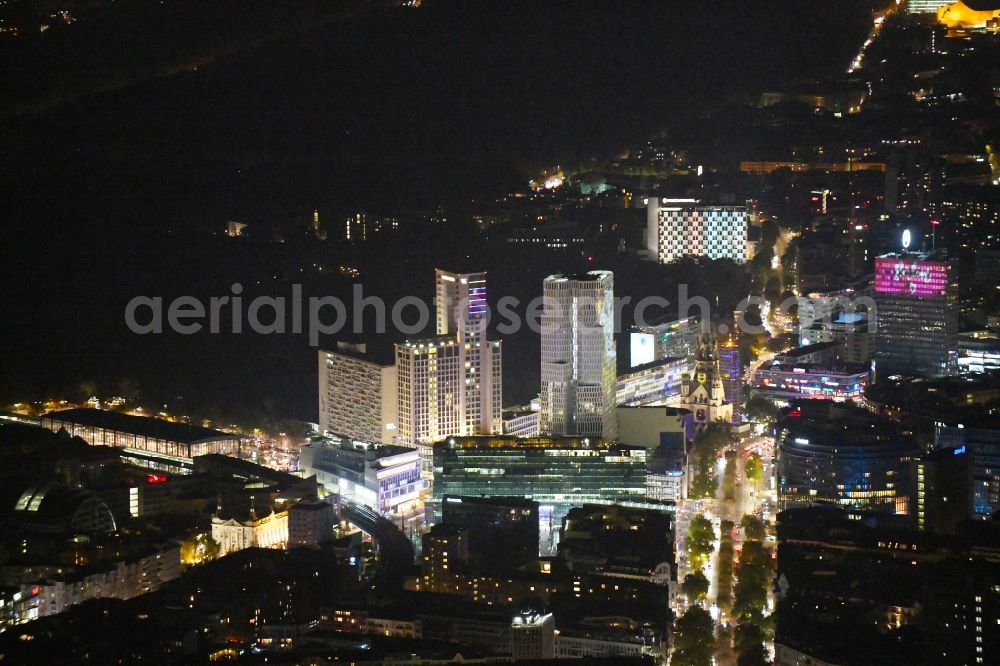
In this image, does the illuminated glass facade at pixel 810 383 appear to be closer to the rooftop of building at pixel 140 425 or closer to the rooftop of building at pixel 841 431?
the rooftop of building at pixel 841 431

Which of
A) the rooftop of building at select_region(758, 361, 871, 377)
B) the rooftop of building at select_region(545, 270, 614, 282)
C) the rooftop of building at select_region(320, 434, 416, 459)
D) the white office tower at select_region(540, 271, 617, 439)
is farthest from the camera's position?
the rooftop of building at select_region(758, 361, 871, 377)

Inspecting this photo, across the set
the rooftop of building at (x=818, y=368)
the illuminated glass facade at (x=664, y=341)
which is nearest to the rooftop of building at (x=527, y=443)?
the illuminated glass facade at (x=664, y=341)

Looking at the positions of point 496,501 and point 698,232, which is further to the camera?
point 698,232

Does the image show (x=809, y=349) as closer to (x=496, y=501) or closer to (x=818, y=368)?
(x=818, y=368)

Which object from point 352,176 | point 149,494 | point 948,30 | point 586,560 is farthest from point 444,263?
point 948,30

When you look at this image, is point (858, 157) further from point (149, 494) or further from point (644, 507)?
point (149, 494)

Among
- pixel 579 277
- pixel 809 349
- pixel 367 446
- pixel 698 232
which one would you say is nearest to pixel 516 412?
pixel 579 277

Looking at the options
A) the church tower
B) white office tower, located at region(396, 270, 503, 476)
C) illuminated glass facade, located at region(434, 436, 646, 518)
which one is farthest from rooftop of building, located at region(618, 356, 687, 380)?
illuminated glass facade, located at region(434, 436, 646, 518)

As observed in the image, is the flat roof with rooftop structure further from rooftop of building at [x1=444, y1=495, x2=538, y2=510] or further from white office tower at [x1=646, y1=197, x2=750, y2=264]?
white office tower at [x1=646, y1=197, x2=750, y2=264]
